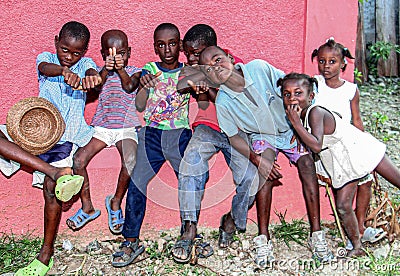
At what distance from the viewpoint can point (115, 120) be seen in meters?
3.82

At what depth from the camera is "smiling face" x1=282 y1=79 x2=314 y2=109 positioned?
3.66m

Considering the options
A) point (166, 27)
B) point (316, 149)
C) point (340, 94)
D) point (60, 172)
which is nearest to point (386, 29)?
point (340, 94)

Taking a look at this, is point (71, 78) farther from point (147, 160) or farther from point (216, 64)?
point (216, 64)

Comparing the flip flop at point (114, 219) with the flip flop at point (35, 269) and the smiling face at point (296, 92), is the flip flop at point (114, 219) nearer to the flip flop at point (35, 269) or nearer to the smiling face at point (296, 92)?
the flip flop at point (35, 269)

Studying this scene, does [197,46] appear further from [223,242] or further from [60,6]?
[223,242]

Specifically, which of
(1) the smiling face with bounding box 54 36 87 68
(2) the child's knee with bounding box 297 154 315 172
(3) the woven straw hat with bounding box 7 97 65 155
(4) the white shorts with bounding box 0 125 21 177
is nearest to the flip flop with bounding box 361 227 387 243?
(2) the child's knee with bounding box 297 154 315 172

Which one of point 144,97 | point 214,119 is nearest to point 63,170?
point 144,97

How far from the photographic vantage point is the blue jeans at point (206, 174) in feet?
12.0

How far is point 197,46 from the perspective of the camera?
3.82 meters

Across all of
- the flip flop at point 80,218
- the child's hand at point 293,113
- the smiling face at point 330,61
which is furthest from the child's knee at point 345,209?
the flip flop at point 80,218

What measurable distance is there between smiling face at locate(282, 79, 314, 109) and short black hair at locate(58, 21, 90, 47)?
1434mm

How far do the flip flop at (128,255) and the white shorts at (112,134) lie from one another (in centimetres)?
73

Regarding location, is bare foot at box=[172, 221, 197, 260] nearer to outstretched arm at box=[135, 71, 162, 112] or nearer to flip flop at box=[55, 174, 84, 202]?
flip flop at box=[55, 174, 84, 202]

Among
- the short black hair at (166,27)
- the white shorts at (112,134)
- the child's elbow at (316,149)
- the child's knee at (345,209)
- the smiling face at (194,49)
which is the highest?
the short black hair at (166,27)
